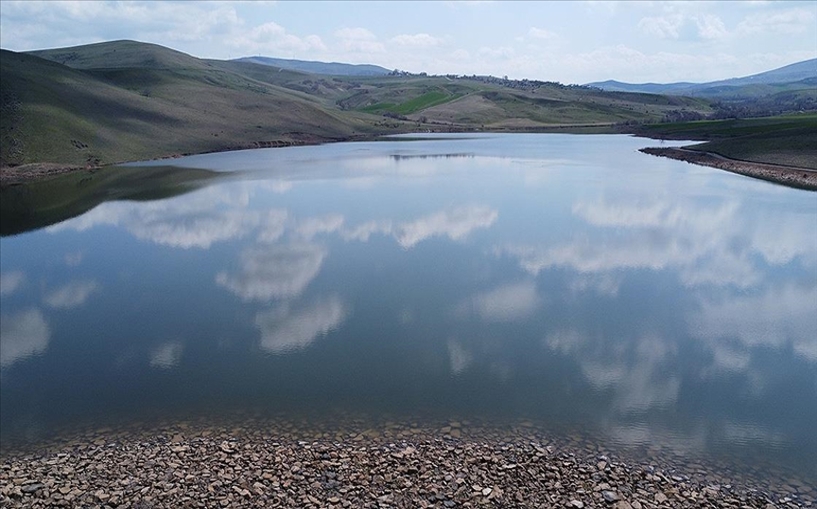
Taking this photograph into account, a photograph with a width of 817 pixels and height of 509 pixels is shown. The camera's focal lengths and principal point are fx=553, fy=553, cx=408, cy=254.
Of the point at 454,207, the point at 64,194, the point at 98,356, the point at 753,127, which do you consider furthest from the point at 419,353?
the point at 753,127

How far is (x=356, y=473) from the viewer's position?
10680mm

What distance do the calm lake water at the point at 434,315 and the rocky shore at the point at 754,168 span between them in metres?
12.5

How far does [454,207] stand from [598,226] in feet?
32.8

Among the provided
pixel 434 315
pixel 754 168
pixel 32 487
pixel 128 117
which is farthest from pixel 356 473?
pixel 128 117

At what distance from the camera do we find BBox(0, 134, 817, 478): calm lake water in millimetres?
13242

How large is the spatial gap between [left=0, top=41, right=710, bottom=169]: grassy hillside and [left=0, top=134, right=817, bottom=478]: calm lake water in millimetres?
26261

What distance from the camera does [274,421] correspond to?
1266cm

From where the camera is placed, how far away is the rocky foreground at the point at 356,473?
9906mm

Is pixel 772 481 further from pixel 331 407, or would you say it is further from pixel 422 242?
pixel 422 242

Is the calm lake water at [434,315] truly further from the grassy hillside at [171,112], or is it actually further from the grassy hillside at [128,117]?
the grassy hillside at [171,112]

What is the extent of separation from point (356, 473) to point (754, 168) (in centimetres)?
6005

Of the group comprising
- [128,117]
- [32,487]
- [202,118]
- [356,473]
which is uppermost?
[202,118]

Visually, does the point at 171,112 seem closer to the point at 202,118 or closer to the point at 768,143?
the point at 202,118

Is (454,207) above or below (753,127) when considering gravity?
below
